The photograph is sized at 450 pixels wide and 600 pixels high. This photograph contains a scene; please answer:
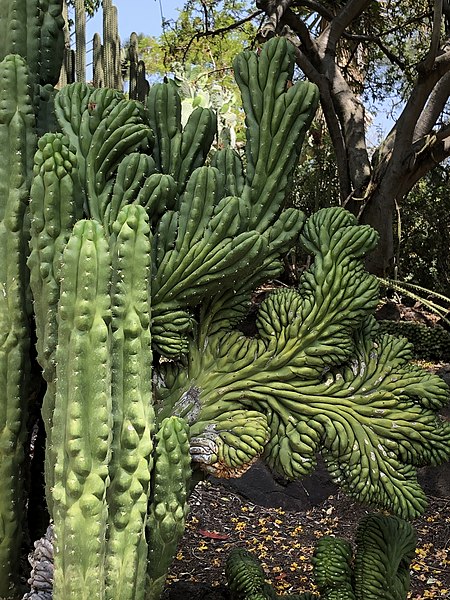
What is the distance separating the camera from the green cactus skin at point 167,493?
171cm

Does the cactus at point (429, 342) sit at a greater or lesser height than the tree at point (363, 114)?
lesser

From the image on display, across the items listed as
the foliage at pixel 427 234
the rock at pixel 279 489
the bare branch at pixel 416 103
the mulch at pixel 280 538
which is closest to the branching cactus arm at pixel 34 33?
the mulch at pixel 280 538

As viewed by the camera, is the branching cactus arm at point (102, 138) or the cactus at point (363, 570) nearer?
the branching cactus arm at point (102, 138)

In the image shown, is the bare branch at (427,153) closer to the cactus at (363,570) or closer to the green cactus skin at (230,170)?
the cactus at (363,570)

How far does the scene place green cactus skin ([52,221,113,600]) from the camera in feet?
5.12

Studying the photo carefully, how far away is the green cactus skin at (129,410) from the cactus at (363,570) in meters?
0.95

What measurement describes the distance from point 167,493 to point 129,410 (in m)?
0.25

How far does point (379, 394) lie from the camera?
1967 millimetres

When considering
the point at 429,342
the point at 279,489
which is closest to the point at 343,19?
the point at 429,342

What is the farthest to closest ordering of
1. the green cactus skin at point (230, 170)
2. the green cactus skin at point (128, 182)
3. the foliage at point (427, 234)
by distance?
the foliage at point (427, 234) < the green cactus skin at point (230, 170) < the green cactus skin at point (128, 182)

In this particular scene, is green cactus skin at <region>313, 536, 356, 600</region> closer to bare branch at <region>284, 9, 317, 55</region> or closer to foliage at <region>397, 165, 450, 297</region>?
bare branch at <region>284, 9, 317, 55</region>

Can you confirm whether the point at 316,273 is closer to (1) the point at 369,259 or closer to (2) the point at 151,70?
(1) the point at 369,259

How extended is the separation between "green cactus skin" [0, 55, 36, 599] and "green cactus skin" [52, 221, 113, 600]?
14.3 inches

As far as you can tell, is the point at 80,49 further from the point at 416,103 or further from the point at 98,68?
the point at 416,103
